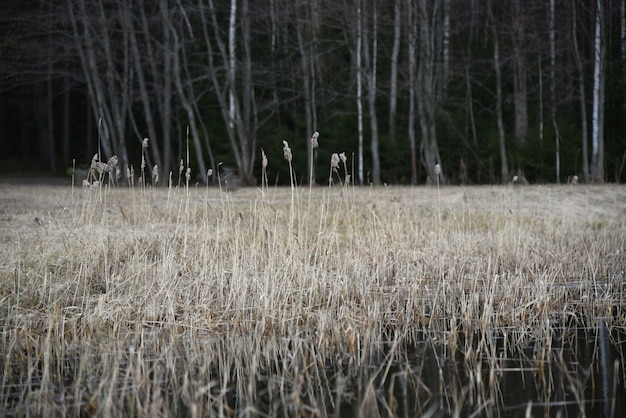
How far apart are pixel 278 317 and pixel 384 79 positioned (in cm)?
2071

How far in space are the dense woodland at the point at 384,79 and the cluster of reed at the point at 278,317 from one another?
459 inches

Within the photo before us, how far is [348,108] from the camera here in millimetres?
24578

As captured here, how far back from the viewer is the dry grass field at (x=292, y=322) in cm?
450

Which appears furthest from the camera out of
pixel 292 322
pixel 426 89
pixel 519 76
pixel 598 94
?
pixel 519 76

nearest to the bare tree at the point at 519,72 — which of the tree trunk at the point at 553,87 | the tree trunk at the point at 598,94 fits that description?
the tree trunk at the point at 553,87

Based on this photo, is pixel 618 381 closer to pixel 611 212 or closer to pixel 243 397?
pixel 243 397

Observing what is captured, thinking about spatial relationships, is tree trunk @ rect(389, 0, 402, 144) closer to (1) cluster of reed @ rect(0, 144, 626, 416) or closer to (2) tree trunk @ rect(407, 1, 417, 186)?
(2) tree trunk @ rect(407, 1, 417, 186)

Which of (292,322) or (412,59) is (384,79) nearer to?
(412,59)

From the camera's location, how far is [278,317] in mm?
6039

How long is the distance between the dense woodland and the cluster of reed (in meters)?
11.7

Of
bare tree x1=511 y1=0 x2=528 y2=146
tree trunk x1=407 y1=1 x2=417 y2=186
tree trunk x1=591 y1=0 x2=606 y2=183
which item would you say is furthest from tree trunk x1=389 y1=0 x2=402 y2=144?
tree trunk x1=591 y1=0 x2=606 y2=183

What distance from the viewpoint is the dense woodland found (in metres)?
21.6

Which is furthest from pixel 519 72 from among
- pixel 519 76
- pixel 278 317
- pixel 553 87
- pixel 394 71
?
pixel 278 317

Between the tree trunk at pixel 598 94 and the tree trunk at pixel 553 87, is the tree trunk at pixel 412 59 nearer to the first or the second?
the tree trunk at pixel 553 87
